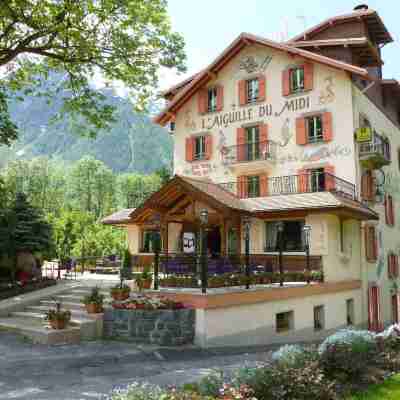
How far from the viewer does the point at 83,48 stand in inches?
582

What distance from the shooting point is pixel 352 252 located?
66.8 feet

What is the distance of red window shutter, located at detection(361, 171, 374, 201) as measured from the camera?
69.7ft

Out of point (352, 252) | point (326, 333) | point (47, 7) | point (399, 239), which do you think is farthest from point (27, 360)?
point (399, 239)

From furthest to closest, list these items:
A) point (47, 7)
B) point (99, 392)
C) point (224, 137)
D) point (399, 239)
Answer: point (399, 239) → point (224, 137) → point (47, 7) → point (99, 392)

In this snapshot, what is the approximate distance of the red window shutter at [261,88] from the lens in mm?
22750

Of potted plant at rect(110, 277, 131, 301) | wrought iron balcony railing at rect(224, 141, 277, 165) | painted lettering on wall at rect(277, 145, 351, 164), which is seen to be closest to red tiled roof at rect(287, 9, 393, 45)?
wrought iron balcony railing at rect(224, 141, 277, 165)

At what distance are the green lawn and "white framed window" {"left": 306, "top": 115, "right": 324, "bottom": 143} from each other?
1491cm

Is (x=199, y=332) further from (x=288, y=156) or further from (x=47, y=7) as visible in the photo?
(x=288, y=156)

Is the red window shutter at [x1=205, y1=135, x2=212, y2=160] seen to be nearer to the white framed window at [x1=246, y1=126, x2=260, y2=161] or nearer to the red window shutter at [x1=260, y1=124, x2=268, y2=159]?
the white framed window at [x1=246, y1=126, x2=260, y2=161]

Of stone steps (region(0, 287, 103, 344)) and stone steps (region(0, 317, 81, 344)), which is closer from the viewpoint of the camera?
stone steps (region(0, 317, 81, 344))

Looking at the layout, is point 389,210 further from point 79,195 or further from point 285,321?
point 79,195

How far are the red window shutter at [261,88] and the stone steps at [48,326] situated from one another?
12805mm

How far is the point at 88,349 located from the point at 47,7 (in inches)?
378

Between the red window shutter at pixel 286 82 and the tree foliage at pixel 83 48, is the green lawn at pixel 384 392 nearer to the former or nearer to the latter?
the tree foliage at pixel 83 48
